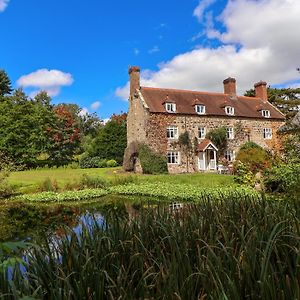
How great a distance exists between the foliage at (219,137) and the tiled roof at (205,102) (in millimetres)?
1711

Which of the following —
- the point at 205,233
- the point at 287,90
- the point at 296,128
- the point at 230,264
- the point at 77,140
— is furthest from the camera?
the point at 287,90

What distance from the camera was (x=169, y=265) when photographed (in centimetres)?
314

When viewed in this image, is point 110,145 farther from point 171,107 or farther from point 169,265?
point 169,265

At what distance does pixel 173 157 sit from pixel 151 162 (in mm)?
2870

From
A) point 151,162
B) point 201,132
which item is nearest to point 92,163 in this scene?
point 151,162

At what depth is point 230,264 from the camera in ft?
10.6

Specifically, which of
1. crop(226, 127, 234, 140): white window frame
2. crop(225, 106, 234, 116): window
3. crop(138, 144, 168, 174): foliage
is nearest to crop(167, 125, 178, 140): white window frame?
crop(138, 144, 168, 174): foliage

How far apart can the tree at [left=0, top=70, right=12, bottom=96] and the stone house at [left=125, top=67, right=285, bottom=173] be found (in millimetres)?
29546

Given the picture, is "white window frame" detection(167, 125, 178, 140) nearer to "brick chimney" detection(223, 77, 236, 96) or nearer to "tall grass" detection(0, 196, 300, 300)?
"brick chimney" detection(223, 77, 236, 96)

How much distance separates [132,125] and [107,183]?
12861 mm

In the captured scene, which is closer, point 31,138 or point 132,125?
point 132,125

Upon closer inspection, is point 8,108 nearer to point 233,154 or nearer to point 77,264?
point 233,154

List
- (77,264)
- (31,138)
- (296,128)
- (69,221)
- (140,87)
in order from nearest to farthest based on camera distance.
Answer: (77,264) → (296,128) → (69,221) → (140,87) → (31,138)

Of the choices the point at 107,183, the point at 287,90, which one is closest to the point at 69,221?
the point at 107,183
